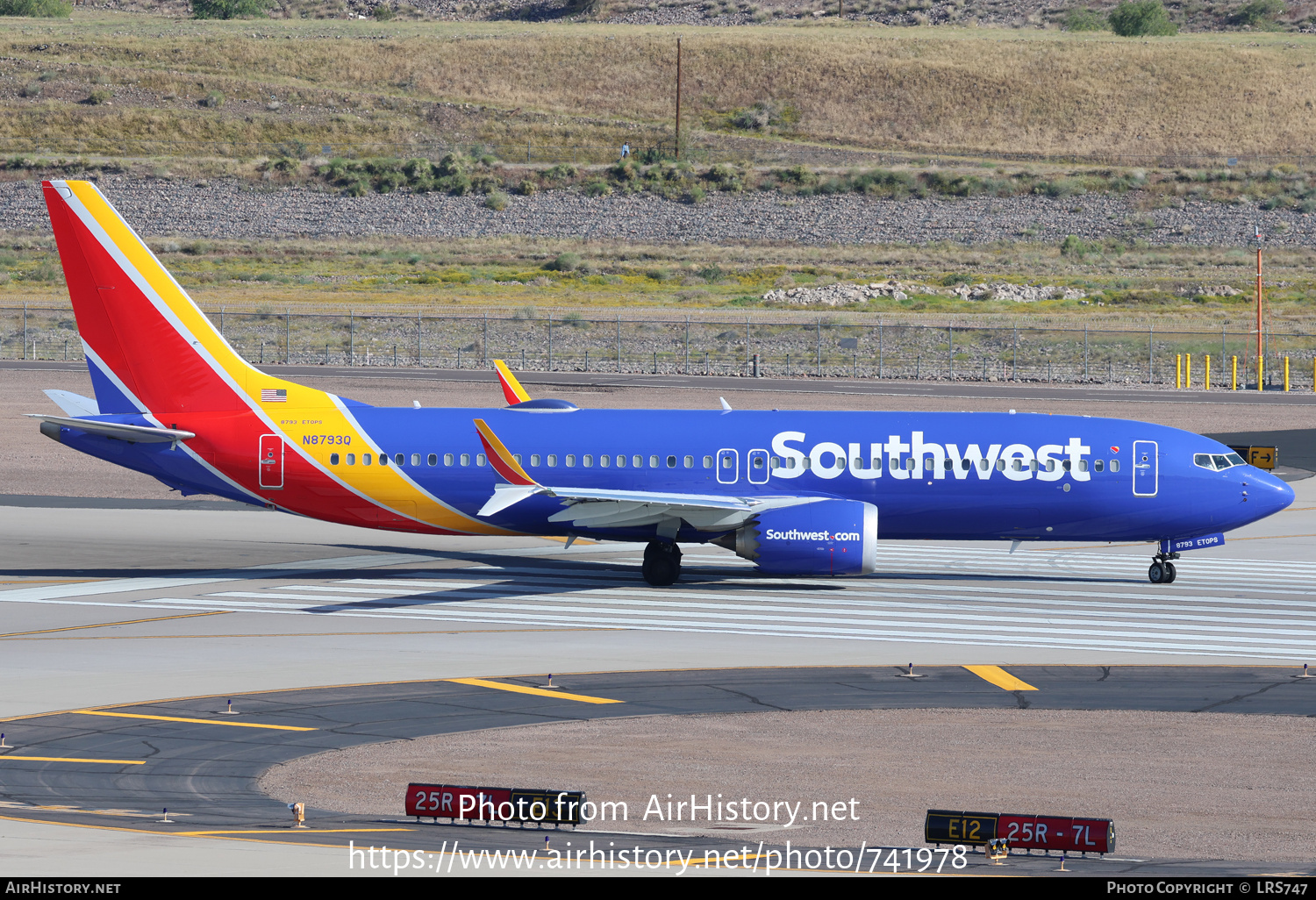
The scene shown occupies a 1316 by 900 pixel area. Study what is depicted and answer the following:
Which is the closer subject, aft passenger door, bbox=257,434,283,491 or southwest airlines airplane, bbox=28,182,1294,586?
southwest airlines airplane, bbox=28,182,1294,586

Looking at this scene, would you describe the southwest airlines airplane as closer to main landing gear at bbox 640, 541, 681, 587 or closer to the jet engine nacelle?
main landing gear at bbox 640, 541, 681, 587

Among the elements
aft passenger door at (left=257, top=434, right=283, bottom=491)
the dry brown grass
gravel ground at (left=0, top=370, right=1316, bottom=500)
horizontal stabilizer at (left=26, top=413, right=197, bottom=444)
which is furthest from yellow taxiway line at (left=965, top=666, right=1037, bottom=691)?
the dry brown grass

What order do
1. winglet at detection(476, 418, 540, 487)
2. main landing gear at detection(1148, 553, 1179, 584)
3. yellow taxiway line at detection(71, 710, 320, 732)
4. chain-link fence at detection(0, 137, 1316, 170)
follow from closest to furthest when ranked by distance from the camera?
yellow taxiway line at detection(71, 710, 320, 732)
winglet at detection(476, 418, 540, 487)
main landing gear at detection(1148, 553, 1179, 584)
chain-link fence at detection(0, 137, 1316, 170)

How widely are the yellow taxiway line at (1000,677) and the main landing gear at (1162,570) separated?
11564mm

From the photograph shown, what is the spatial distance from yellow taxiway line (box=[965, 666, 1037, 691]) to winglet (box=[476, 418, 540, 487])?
11557mm

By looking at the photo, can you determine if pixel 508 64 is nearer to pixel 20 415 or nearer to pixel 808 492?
pixel 20 415

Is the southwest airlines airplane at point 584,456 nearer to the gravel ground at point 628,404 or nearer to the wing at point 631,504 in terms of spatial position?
the wing at point 631,504

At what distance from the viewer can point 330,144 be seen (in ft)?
568

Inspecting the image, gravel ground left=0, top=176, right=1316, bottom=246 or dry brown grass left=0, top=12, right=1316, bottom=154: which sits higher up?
dry brown grass left=0, top=12, right=1316, bottom=154

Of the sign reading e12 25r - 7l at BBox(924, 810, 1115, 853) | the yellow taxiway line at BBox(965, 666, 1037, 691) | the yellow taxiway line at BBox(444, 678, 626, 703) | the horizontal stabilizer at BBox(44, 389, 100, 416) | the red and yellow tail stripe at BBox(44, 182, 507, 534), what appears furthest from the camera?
the horizontal stabilizer at BBox(44, 389, 100, 416)

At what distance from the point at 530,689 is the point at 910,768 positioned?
7727 millimetres

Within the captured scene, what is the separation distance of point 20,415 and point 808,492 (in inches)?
1799

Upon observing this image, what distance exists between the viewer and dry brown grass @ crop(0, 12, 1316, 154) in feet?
573
